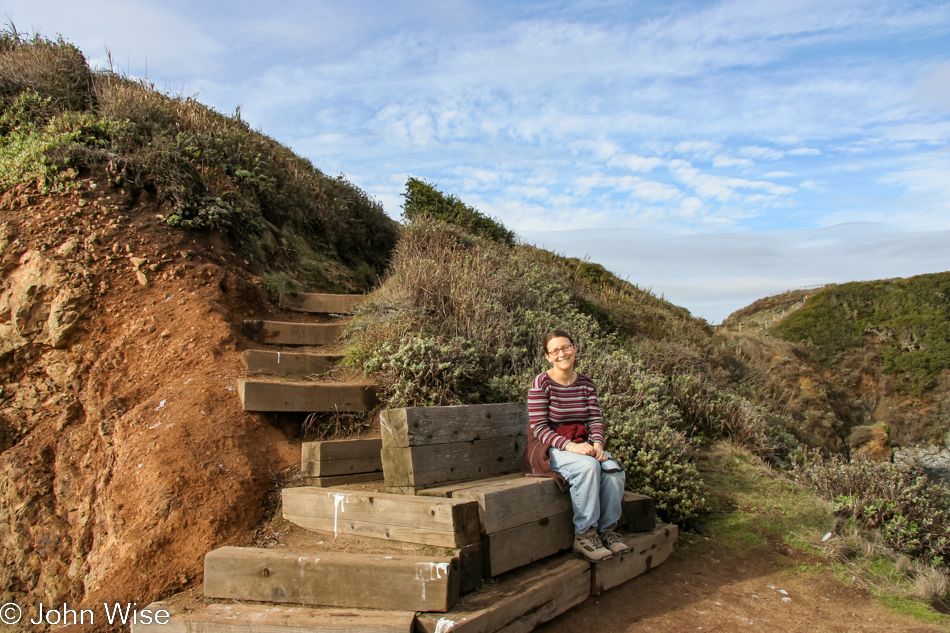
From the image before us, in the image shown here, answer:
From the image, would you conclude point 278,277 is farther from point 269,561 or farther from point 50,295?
point 269,561

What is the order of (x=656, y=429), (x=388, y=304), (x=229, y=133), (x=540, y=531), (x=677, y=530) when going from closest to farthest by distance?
(x=540, y=531) → (x=677, y=530) → (x=656, y=429) → (x=388, y=304) → (x=229, y=133)

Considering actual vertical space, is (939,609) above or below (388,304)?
below

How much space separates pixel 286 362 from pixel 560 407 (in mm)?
2825

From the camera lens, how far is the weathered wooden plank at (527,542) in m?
3.10

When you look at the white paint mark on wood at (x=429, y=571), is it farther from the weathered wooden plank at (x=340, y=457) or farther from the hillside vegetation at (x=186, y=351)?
the hillside vegetation at (x=186, y=351)

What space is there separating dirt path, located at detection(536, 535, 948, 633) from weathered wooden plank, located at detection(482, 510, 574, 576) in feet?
1.24

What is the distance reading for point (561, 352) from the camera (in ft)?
12.8

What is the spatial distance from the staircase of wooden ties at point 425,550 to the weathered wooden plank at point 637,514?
11mm

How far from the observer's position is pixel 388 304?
630cm

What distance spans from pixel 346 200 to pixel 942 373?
20.4 metres

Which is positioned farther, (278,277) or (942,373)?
(942,373)

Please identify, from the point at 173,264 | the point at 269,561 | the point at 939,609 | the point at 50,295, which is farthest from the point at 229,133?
the point at 939,609

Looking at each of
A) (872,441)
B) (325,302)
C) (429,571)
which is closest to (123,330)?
(325,302)

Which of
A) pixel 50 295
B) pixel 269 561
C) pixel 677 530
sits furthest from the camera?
pixel 50 295
